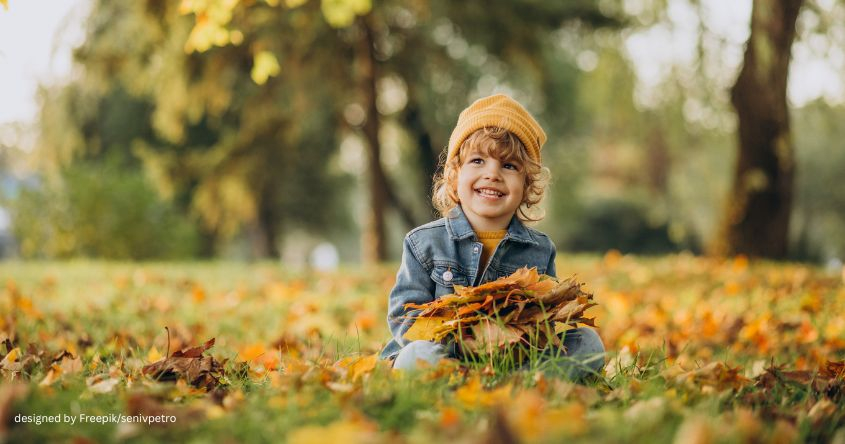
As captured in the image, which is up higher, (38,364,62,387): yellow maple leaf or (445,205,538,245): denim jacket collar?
(445,205,538,245): denim jacket collar

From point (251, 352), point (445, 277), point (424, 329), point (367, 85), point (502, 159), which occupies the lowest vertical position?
point (251, 352)

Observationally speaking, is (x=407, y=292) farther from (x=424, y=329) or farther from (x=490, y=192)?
(x=490, y=192)

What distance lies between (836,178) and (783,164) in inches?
702

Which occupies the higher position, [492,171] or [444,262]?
[492,171]

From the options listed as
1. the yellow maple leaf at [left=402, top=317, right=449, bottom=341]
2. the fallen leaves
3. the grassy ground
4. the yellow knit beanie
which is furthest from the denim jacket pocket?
the fallen leaves

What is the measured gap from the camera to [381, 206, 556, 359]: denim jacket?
8.54 ft

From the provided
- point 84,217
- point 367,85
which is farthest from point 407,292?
point 84,217

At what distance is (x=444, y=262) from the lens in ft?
8.55

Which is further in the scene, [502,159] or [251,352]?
[251,352]

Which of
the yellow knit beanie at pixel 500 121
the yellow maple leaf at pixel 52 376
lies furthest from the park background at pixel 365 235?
the yellow knit beanie at pixel 500 121

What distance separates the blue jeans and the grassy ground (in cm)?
8

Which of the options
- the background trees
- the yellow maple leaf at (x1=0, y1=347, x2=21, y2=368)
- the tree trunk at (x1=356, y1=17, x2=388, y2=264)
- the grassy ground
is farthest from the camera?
the tree trunk at (x1=356, y1=17, x2=388, y2=264)

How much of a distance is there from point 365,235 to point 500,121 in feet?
25.2

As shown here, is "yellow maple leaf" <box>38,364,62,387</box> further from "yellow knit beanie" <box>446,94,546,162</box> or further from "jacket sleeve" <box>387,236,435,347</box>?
"yellow knit beanie" <box>446,94,546,162</box>
